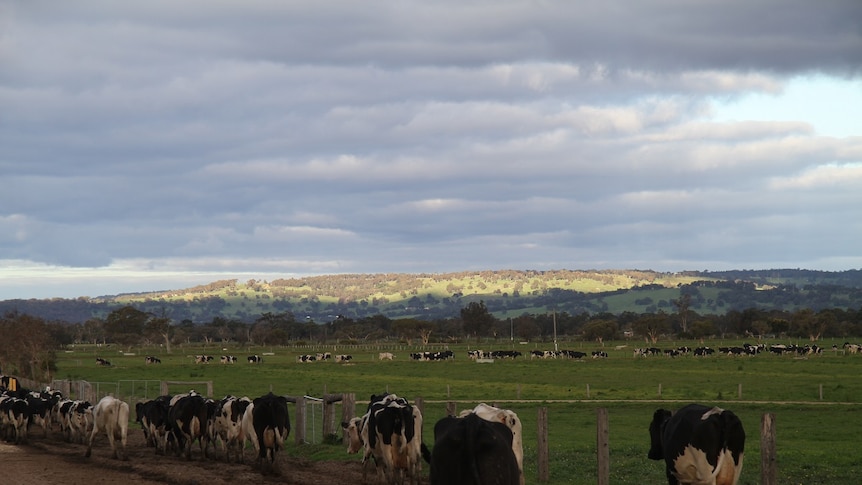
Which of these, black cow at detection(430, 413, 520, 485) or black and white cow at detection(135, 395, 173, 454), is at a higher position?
black cow at detection(430, 413, 520, 485)

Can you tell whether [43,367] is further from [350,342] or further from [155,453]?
[350,342]

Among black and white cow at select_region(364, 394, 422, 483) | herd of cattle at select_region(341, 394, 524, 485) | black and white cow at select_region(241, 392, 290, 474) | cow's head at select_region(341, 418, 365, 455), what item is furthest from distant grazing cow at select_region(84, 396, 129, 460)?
black and white cow at select_region(364, 394, 422, 483)

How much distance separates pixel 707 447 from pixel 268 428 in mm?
11891

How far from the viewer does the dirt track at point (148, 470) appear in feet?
71.1

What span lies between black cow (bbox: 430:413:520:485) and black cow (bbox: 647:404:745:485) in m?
3.29

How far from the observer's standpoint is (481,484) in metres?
12.8

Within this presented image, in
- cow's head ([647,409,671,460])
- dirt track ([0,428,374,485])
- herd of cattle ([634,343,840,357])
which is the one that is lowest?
herd of cattle ([634,343,840,357])

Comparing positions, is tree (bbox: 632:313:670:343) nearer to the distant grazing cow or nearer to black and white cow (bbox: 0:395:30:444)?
black and white cow (bbox: 0:395:30:444)

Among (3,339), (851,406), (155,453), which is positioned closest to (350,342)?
(3,339)

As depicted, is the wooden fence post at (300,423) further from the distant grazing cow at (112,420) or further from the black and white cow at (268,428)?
the black and white cow at (268,428)

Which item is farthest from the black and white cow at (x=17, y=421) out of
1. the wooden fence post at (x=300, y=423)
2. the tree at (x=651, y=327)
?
the tree at (x=651, y=327)

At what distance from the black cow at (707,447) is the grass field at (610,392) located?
482cm

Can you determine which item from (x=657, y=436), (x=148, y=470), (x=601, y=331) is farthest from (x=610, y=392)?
(x=601, y=331)

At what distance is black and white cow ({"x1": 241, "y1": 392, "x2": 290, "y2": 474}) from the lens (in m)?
23.0
